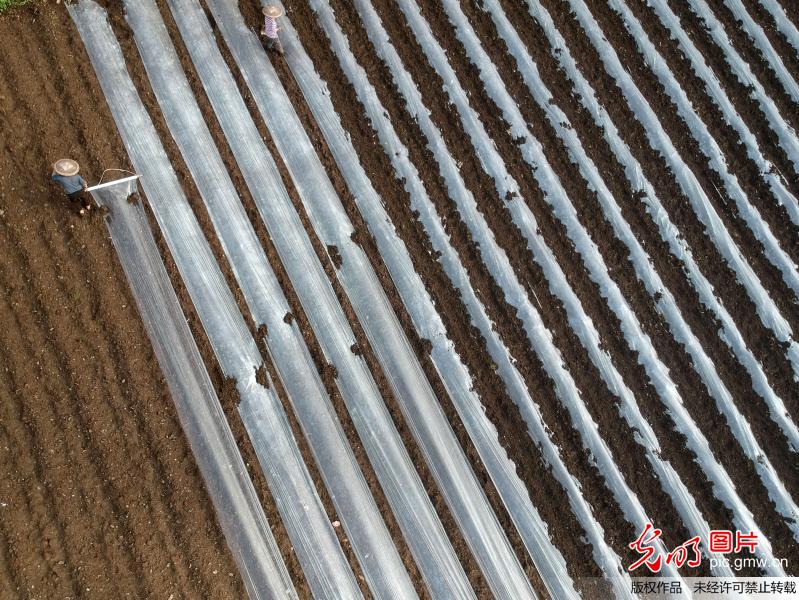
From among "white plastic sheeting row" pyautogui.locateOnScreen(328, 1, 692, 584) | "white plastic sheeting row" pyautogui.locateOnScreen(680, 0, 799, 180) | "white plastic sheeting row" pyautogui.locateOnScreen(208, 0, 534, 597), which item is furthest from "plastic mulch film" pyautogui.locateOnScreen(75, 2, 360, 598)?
"white plastic sheeting row" pyautogui.locateOnScreen(680, 0, 799, 180)

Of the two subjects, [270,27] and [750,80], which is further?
[750,80]

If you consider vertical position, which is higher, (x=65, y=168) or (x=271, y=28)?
(x=271, y=28)

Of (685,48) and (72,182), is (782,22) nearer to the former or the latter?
(685,48)

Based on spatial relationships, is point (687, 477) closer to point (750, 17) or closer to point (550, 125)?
point (550, 125)

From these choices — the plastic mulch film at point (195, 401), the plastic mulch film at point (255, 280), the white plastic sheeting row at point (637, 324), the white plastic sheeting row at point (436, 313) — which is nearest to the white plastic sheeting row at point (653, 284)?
the white plastic sheeting row at point (637, 324)

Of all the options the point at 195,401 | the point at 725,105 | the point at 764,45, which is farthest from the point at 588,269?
the point at 195,401

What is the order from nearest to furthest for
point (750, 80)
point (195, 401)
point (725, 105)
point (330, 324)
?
point (195, 401) < point (330, 324) < point (725, 105) < point (750, 80)

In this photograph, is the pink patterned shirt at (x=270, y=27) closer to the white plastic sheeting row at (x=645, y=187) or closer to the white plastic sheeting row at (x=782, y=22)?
the white plastic sheeting row at (x=645, y=187)
